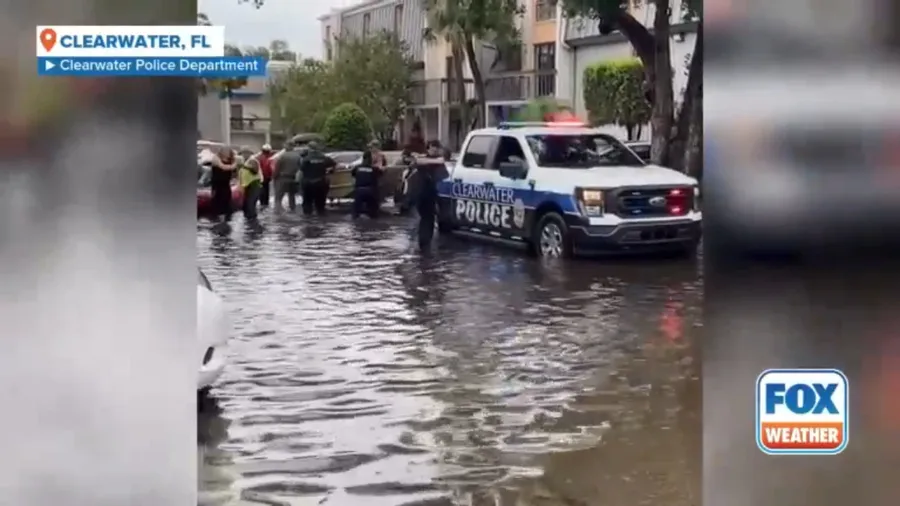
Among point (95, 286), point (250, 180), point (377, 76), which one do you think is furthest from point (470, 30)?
point (95, 286)

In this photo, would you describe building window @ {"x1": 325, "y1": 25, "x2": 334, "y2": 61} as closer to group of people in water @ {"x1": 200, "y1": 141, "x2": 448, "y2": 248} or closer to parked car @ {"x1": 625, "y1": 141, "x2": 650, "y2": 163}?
group of people in water @ {"x1": 200, "y1": 141, "x2": 448, "y2": 248}

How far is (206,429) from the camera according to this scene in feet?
18.9

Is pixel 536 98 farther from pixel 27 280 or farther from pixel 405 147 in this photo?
pixel 27 280

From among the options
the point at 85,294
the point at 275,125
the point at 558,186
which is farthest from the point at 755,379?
the point at 85,294

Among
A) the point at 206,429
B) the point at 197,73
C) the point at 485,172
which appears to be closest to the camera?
the point at 197,73

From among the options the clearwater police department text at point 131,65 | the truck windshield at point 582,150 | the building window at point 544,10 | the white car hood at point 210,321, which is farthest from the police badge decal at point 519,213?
the clearwater police department text at point 131,65

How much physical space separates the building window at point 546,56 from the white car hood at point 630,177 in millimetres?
540

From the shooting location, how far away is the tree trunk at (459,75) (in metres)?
6.02

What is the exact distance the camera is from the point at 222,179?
18.9 feet

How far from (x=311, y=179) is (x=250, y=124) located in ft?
1.38

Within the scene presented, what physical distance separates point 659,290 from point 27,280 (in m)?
2.74

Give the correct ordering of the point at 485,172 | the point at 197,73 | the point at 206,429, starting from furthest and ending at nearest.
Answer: the point at 485,172, the point at 206,429, the point at 197,73

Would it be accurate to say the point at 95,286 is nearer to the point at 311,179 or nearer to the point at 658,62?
the point at 311,179

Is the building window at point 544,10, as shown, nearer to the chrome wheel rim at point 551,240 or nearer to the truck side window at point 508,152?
the truck side window at point 508,152
